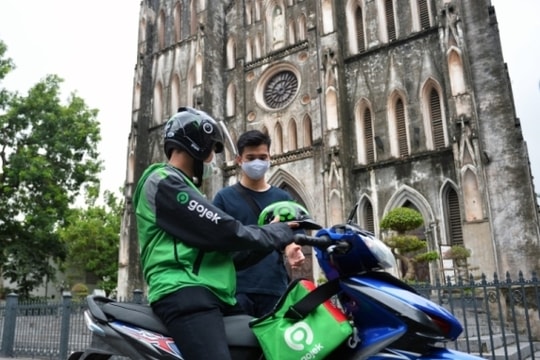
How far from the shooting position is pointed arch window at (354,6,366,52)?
1667 cm

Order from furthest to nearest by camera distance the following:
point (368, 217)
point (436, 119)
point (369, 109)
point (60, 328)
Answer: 1. point (369, 109)
2. point (368, 217)
3. point (436, 119)
4. point (60, 328)

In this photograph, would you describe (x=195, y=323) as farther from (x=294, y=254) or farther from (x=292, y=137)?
(x=292, y=137)

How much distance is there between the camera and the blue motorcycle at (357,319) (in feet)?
5.28

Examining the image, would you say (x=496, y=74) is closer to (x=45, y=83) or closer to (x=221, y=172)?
(x=221, y=172)

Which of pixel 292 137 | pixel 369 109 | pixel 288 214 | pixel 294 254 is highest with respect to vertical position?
pixel 369 109

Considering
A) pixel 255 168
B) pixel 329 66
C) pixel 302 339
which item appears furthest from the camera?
pixel 329 66

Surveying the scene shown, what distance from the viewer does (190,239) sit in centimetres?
176

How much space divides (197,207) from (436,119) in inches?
557

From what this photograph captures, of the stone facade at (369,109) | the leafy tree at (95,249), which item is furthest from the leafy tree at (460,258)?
the leafy tree at (95,249)

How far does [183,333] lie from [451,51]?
14.1 m

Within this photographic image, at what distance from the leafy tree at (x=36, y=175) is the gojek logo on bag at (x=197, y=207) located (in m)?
17.9

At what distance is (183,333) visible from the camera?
1690 millimetres

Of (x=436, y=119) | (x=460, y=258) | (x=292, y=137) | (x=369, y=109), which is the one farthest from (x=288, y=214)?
(x=292, y=137)

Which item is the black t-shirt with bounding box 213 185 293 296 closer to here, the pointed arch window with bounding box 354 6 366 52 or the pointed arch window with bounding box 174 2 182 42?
the pointed arch window with bounding box 354 6 366 52
